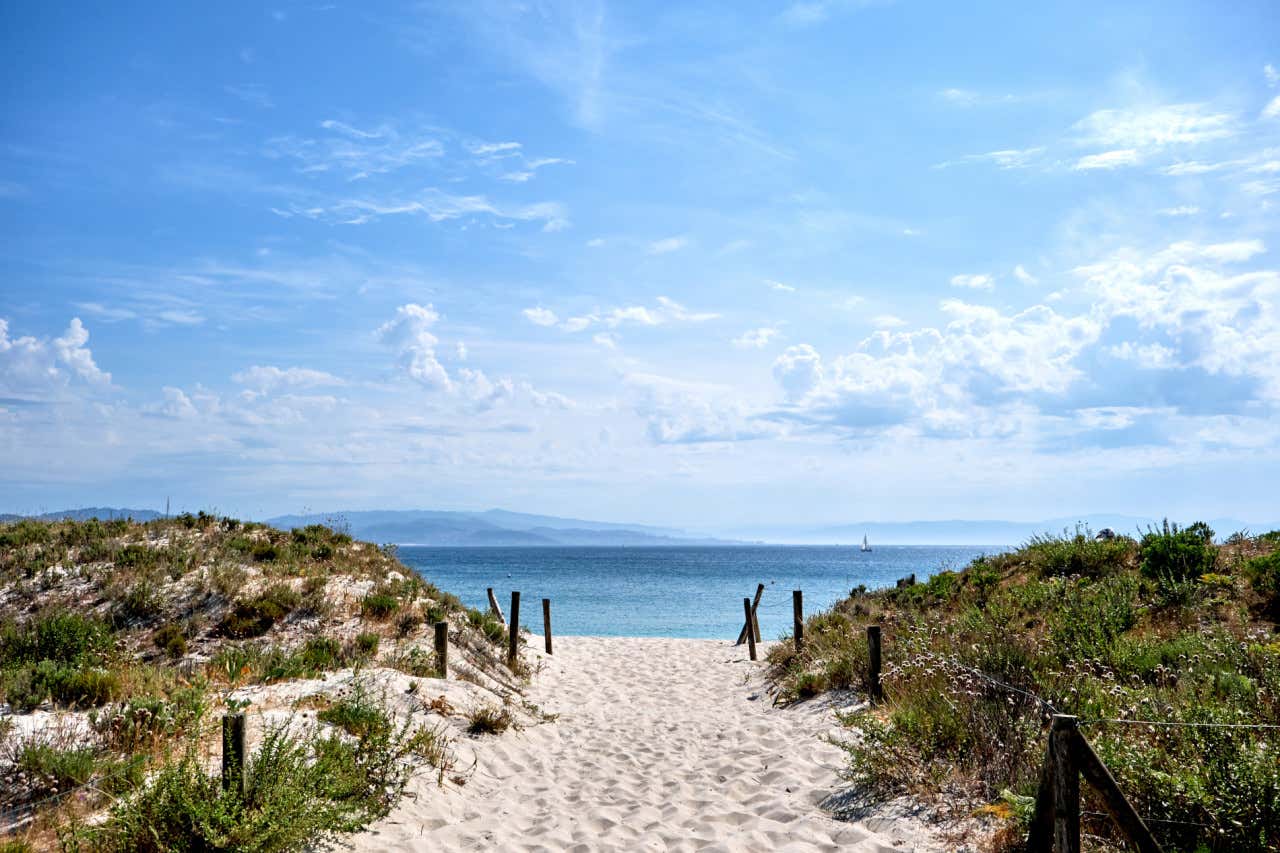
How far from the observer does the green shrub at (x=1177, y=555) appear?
13875mm

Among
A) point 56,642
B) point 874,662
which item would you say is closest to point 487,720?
point 874,662

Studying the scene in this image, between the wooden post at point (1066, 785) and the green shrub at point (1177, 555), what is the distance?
10851 millimetres

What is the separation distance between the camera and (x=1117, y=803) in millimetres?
4559

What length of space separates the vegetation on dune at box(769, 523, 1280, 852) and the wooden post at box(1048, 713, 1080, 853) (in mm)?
565

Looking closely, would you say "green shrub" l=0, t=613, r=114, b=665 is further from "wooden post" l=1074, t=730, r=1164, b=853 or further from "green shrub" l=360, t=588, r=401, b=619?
"wooden post" l=1074, t=730, r=1164, b=853

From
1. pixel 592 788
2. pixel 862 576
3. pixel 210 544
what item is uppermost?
pixel 210 544

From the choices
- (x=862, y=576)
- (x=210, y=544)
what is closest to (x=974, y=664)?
(x=210, y=544)

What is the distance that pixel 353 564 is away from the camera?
61.1 feet

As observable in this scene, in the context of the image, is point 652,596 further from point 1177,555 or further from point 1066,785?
point 1066,785

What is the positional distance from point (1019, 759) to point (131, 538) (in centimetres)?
1984

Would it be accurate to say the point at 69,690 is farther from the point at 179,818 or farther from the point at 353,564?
the point at 353,564

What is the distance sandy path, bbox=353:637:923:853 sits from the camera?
23.0 ft

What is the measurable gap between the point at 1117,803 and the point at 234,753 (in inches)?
251

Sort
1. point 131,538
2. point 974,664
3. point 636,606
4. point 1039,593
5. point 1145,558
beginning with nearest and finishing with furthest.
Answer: point 974,664, point 1039,593, point 1145,558, point 131,538, point 636,606
